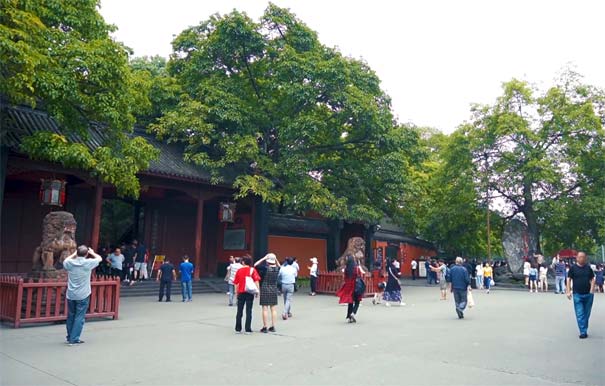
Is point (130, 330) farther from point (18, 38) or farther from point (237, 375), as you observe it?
point (18, 38)

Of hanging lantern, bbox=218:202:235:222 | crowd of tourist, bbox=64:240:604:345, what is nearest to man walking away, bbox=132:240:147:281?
crowd of tourist, bbox=64:240:604:345

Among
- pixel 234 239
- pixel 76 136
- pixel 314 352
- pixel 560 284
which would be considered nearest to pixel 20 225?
pixel 76 136

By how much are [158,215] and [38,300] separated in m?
12.6

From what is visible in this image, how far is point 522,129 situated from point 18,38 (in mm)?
23266

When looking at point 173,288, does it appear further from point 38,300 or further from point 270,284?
point 270,284

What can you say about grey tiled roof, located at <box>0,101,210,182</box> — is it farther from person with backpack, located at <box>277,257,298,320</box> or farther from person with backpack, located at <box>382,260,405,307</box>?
person with backpack, located at <box>382,260,405,307</box>

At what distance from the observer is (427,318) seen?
1146 centimetres

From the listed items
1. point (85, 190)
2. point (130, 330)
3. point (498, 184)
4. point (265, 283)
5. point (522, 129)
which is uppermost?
point (522, 129)

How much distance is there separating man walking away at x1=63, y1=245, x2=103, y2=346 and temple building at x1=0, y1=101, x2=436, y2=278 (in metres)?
5.79

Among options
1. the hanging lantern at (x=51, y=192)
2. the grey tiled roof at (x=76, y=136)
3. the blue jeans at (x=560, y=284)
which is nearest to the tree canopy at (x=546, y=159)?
the blue jeans at (x=560, y=284)

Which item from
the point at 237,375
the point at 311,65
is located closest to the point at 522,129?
the point at 311,65

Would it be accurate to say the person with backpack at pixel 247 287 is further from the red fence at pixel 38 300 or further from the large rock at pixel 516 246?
the large rock at pixel 516 246

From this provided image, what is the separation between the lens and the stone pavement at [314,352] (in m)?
5.77

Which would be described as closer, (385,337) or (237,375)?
(237,375)
